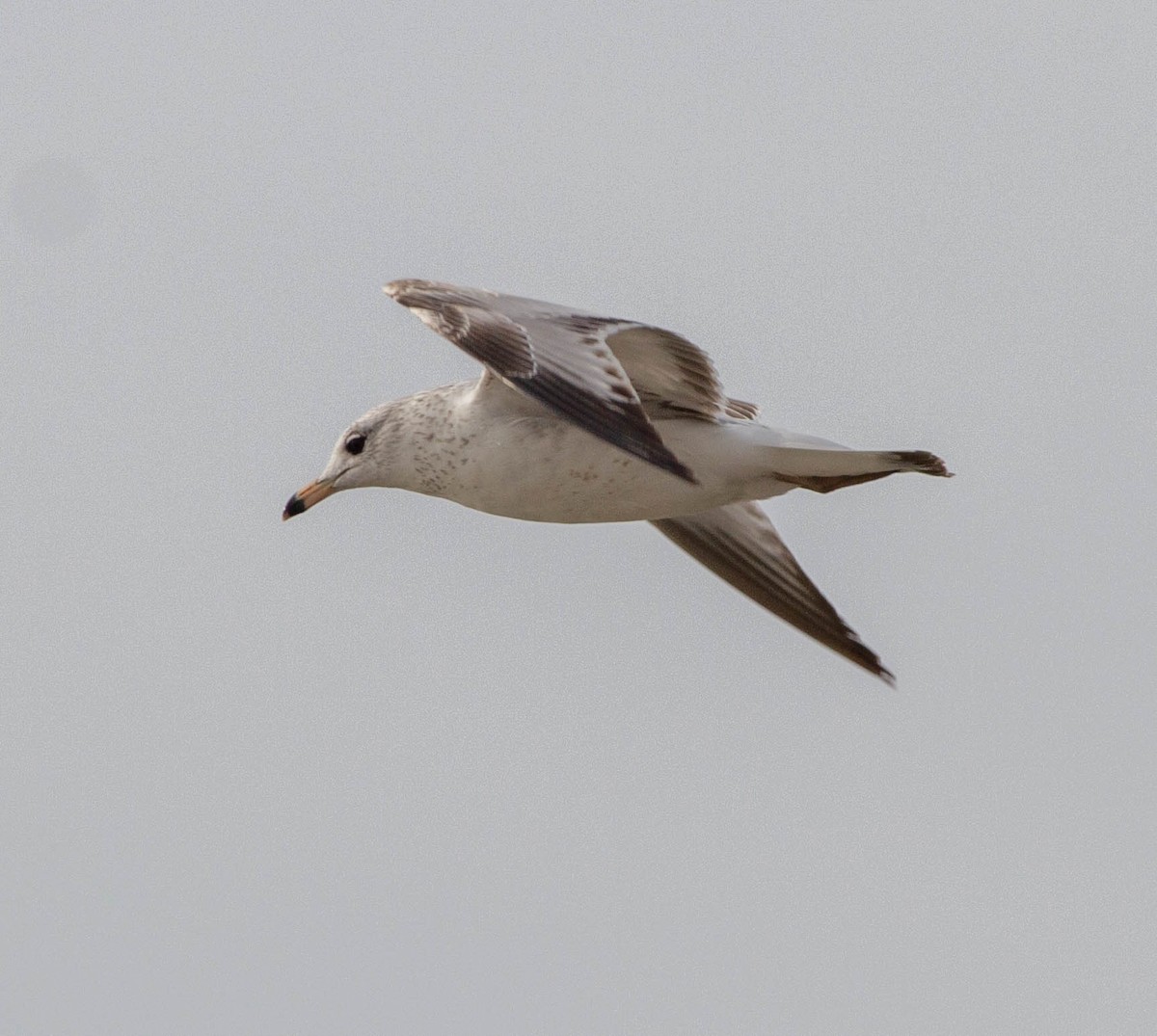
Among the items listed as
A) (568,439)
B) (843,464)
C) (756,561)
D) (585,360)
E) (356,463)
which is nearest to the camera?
(585,360)

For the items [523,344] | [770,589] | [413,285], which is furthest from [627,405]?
[770,589]

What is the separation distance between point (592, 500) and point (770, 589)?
1.88 meters

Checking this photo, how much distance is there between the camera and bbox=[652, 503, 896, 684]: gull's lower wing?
13.8 meters

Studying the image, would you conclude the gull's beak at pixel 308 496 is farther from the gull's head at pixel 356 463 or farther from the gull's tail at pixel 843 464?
the gull's tail at pixel 843 464

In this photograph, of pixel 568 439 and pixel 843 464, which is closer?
pixel 568 439

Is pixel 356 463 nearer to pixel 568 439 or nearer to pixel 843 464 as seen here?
pixel 568 439

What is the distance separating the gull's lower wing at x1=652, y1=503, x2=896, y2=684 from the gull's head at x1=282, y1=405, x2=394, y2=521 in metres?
1.78

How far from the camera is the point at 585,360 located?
11.4m

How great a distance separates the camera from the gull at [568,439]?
11.6 meters

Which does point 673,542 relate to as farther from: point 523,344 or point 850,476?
point 523,344

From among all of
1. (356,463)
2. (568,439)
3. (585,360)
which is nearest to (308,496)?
(356,463)

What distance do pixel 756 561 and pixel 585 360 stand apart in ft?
9.19

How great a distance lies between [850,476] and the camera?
41.0 ft

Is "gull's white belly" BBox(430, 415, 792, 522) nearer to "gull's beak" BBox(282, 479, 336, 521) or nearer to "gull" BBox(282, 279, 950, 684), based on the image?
"gull" BBox(282, 279, 950, 684)
